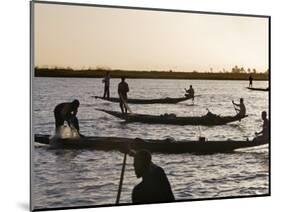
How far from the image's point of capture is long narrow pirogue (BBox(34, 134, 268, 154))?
2.02 m

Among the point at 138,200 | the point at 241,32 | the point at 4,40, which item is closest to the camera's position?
the point at 4,40

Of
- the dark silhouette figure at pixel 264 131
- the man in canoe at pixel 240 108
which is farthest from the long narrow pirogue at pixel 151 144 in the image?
the man in canoe at pixel 240 108

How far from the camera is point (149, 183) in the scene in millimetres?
2121

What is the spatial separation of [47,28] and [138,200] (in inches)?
32.1

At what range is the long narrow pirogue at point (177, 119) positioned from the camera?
211 centimetres

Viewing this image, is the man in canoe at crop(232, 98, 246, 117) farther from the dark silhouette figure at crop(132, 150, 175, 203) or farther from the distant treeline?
the dark silhouette figure at crop(132, 150, 175, 203)

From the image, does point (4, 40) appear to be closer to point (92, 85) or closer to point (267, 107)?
point (92, 85)

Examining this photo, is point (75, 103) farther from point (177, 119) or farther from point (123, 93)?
point (177, 119)

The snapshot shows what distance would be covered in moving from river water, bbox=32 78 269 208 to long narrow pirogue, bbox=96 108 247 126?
0.02m

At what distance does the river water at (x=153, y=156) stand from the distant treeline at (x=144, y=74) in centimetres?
2

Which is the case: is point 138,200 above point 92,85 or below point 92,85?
below

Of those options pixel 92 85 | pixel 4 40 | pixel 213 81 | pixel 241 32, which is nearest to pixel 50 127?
pixel 92 85

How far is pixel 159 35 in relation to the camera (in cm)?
215

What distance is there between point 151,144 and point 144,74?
0.99 feet
